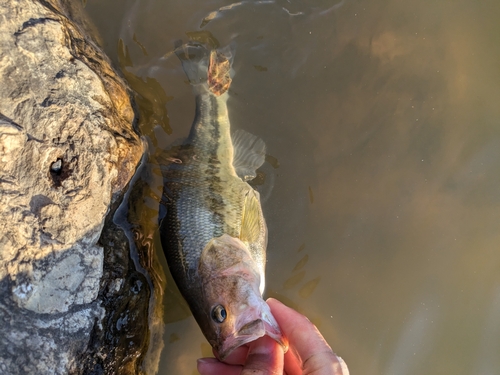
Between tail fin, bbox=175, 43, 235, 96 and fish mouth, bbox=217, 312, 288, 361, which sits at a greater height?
tail fin, bbox=175, 43, 235, 96

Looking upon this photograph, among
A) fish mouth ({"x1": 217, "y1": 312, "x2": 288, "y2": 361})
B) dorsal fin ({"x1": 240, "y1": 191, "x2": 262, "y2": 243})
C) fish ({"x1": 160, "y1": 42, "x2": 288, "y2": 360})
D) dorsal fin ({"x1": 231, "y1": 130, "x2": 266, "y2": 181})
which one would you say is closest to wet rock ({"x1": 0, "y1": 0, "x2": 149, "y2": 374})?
fish ({"x1": 160, "y1": 42, "x2": 288, "y2": 360})

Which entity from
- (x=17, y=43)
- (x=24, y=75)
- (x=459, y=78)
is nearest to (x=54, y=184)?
(x=24, y=75)

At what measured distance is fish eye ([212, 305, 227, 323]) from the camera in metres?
2.68

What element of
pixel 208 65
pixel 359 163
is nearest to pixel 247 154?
pixel 208 65

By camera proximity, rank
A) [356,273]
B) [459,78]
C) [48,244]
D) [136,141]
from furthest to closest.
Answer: [459,78] < [356,273] < [136,141] < [48,244]

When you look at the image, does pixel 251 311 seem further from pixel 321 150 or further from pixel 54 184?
pixel 321 150

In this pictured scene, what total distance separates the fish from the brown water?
195 mm

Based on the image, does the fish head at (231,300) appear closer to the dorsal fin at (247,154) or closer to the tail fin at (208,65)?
the dorsal fin at (247,154)

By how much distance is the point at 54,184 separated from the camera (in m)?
2.32

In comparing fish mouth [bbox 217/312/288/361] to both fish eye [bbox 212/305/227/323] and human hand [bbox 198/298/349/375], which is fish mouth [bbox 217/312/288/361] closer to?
human hand [bbox 198/298/349/375]

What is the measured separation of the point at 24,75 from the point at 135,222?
1331 millimetres

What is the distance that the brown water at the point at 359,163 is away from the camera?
11.8ft

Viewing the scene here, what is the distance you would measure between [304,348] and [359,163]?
1.97 m

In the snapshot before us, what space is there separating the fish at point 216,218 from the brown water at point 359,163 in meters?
0.20
